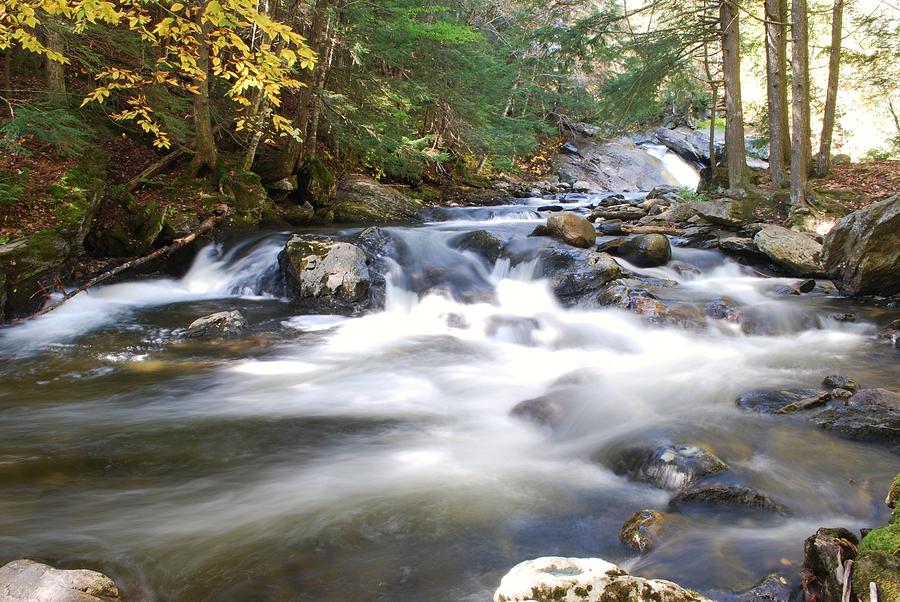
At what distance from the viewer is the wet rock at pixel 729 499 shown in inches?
127

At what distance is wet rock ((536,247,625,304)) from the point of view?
853 cm

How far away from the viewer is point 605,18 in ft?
43.5

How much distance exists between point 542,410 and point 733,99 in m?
11.1

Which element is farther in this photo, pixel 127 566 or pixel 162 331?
pixel 162 331

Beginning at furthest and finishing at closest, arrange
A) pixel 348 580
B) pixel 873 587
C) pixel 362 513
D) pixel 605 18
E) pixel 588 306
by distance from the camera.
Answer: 1. pixel 605 18
2. pixel 588 306
3. pixel 362 513
4. pixel 348 580
5. pixel 873 587

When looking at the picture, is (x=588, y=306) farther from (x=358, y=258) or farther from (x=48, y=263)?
(x=48, y=263)

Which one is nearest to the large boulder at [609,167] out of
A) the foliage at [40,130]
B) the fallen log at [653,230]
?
the fallen log at [653,230]

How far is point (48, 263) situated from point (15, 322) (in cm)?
83

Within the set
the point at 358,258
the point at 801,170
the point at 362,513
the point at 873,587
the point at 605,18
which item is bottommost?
the point at 362,513

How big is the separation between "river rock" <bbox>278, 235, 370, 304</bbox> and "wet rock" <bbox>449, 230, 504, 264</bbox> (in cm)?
243

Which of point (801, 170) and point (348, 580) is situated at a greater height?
point (801, 170)

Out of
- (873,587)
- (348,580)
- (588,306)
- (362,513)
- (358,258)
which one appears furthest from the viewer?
(358,258)

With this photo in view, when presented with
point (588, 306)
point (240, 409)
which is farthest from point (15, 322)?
point (588, 306)

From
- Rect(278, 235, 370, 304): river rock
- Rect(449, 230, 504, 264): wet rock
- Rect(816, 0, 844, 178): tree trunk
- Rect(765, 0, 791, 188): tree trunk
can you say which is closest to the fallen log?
Rect(449, 230, 504, 264): wet rock
